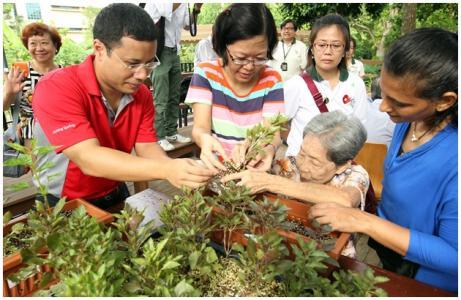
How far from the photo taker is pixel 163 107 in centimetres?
375

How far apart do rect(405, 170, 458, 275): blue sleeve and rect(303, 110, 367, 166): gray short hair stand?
1.62 ft

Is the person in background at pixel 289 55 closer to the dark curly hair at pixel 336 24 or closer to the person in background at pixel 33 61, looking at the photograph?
the dark curly hair at pixel 336 24

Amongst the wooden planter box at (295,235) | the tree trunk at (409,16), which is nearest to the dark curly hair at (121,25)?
the wooden planter box at (295,235)

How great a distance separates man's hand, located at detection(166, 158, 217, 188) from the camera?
1242mm

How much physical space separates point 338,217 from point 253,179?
367 mm

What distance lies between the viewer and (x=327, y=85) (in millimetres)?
2451

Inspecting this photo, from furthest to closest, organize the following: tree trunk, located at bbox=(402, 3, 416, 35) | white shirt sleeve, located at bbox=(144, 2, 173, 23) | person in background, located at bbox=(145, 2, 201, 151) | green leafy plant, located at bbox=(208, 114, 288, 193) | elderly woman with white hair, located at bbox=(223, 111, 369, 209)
A: tree trunk, located at bbox=(402, 3, 416, 35) → person in background, located at bbox=(145, 2, 201, 151) → white shirt sleeve, located at bbox=(144, 2, 173, 23) → elderly woman with white hair, located at bbox=(223, 111, 369, 209) → green leafy plant, located at bbox=(208, 114, 288, 193)

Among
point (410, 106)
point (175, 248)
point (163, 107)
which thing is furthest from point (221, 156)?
point (163, 107)

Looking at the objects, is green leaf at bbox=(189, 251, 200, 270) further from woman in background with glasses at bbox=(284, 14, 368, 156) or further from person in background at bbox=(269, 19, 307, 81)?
person in background at bbox=(269, 19, 307, 81)

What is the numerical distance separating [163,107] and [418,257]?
304 cm

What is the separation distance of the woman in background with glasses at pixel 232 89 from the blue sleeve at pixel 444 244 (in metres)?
0.77

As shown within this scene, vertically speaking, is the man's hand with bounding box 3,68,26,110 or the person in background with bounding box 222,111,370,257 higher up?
the man's hand with bounding box 3,68,26,110

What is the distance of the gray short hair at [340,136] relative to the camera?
165cm

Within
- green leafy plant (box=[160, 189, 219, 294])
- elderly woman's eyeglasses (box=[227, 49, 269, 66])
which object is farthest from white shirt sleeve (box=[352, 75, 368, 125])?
green leafy plant (box=[160, 189, 219, 294])
